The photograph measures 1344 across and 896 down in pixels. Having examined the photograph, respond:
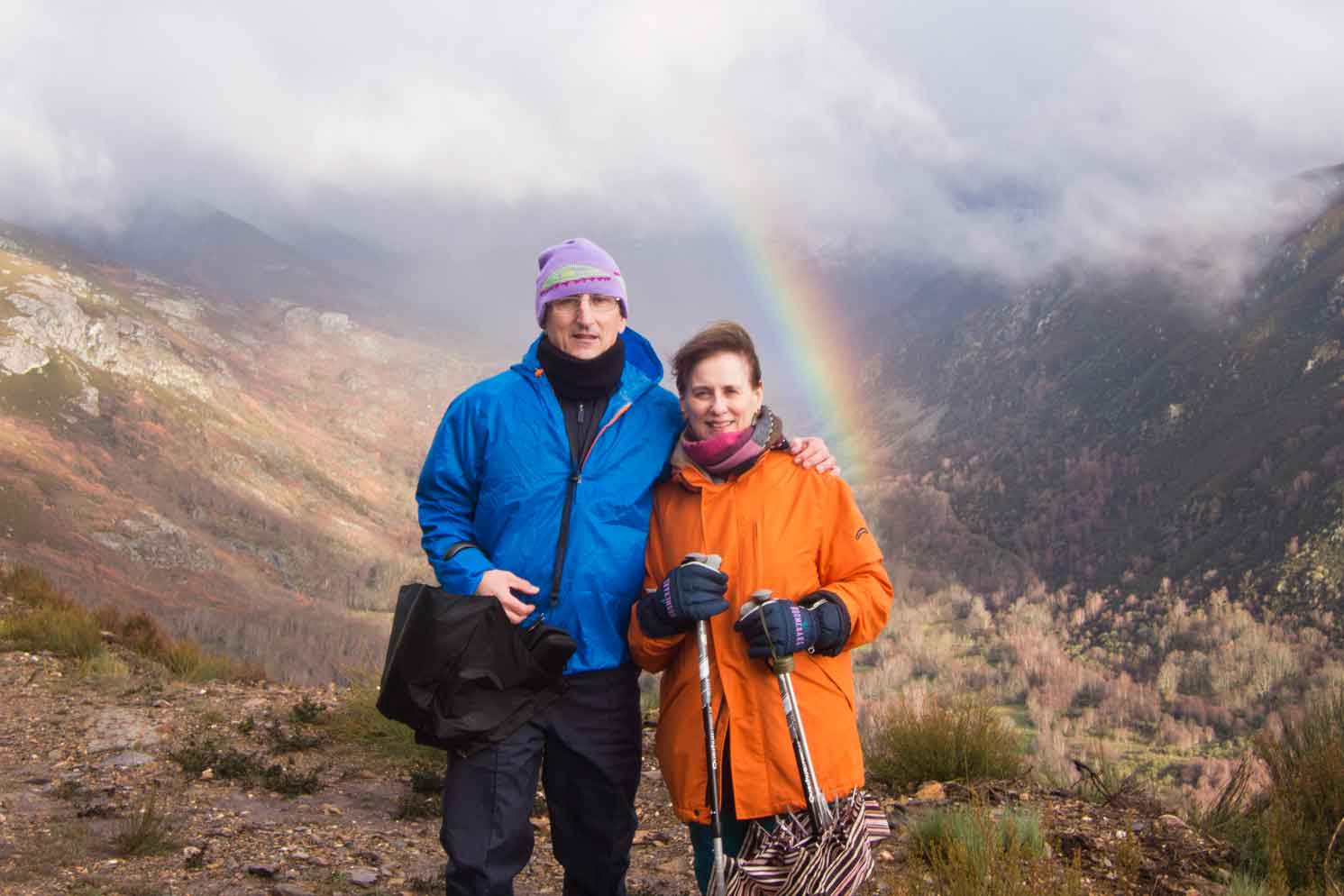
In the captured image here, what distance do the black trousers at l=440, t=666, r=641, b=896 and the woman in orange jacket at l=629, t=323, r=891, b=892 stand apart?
20cm

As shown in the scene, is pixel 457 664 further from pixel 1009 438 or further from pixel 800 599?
pixel 1009 438

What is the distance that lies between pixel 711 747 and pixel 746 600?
0.48 m

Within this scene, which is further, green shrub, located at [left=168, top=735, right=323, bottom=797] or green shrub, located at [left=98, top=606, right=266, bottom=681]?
green shrub, located at [left=98, top=606, right=266, bottom=681]

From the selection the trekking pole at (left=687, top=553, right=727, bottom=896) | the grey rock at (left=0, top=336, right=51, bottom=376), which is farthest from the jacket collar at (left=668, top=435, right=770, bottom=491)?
the grey rock at (left=0, top=336, right=51, bottom=376)

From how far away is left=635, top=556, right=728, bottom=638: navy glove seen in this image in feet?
9.39

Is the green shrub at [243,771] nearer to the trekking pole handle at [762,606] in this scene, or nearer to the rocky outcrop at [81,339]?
the trekking pole handle at [762,606]

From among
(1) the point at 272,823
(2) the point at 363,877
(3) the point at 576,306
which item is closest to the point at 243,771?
(1) the point at 272,823

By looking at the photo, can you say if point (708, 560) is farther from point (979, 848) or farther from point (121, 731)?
point (121, 731)

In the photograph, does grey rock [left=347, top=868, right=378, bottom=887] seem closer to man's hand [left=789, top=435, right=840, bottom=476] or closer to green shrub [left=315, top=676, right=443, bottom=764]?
green shrub [left=315, top=676, right=443, bottom=764]

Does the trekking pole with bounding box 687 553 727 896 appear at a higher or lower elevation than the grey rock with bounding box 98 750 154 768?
higher

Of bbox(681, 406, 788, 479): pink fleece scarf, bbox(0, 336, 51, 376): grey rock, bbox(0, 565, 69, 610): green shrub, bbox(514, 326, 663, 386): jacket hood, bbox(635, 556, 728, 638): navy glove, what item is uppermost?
bbox(0, 336, 51, 376): grey rock

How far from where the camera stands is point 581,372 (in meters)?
3.32

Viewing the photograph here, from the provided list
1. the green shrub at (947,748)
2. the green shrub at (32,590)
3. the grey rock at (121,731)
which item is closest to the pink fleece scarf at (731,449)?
the green shrub at (947,748)

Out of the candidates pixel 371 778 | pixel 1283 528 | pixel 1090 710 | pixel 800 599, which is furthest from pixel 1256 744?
pixel 1283 528
